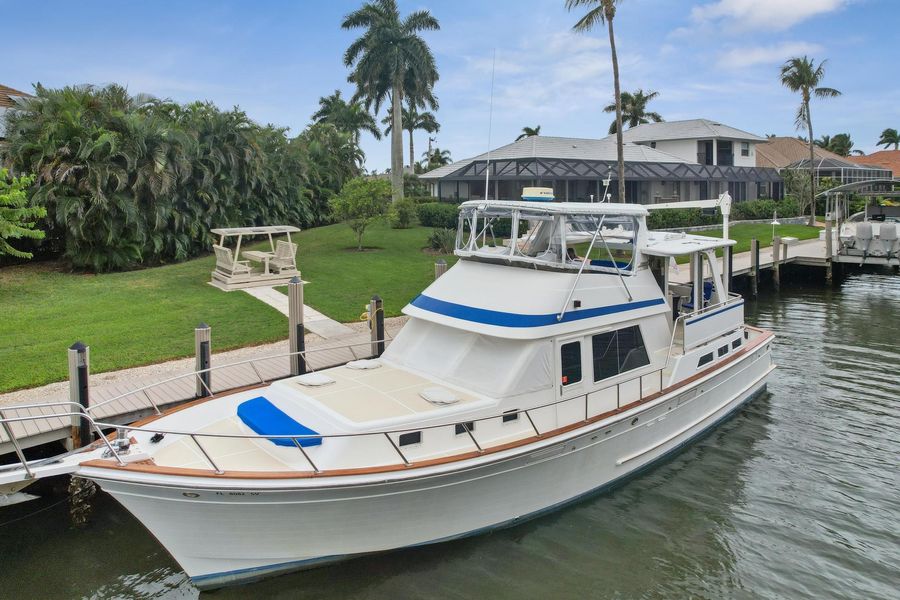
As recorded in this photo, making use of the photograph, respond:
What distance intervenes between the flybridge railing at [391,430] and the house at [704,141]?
43183mm

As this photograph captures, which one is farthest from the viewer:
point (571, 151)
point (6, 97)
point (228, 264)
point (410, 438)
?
point (571, 151)

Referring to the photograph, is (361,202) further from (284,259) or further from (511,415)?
(511,415)

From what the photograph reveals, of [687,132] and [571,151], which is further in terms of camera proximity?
[687,132]

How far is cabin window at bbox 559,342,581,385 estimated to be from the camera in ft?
30.9

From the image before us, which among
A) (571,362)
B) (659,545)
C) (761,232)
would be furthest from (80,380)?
(761,232)

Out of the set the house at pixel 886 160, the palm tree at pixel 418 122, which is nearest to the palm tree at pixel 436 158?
the palm tree at pixel 418 122

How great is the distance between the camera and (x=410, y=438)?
812cm

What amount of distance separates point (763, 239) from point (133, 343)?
104 feet

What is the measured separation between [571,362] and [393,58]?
34.9 meters

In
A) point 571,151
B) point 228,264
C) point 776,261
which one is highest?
point 571,151

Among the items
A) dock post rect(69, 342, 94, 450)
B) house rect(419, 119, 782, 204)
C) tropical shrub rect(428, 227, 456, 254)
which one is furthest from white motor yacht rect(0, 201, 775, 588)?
house rect(419, 119, 782, 204)

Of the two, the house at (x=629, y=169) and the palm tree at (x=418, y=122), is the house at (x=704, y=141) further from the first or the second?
the palm tree at (x=418, y=122)

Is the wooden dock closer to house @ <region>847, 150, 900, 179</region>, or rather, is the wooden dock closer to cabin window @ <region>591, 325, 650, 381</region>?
cabin window @ <region>591, 325, 650, 381</region>

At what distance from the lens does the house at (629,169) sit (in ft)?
125
